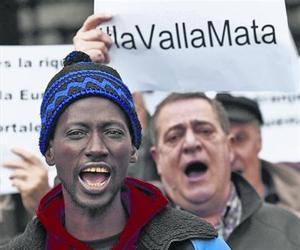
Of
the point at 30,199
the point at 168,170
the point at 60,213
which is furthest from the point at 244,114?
the point at 60,213

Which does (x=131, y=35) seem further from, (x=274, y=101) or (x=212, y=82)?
(x=274, y=101)

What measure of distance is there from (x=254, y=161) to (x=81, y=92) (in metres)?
3.48

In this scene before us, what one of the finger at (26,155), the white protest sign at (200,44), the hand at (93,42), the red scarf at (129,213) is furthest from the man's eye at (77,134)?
the finger at (26,155)

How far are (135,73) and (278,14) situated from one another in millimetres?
606

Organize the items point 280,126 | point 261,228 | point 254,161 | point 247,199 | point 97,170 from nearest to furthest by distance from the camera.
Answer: point 97,170
point 261,228
point 247,199
point 254,161
point 280,126

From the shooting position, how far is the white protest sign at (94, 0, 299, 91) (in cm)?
464

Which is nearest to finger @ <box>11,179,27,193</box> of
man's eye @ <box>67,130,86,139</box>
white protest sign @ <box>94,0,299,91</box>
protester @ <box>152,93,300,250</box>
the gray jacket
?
protester @ <box>152,93,300,250</box>

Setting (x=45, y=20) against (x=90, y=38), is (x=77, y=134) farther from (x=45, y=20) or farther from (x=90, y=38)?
(x=45, y=20)

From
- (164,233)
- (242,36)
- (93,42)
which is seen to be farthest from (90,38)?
(164,233)

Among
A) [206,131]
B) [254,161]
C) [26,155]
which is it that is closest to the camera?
[26,155]

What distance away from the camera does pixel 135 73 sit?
15.4ft

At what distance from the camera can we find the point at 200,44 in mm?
4703

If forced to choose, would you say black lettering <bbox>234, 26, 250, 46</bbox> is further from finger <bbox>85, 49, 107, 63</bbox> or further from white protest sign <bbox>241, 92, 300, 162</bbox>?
white protest sign <bbox>241, 92, 300, 162</bbox>

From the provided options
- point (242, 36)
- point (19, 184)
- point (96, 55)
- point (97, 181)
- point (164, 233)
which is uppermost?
point (242, 36)
